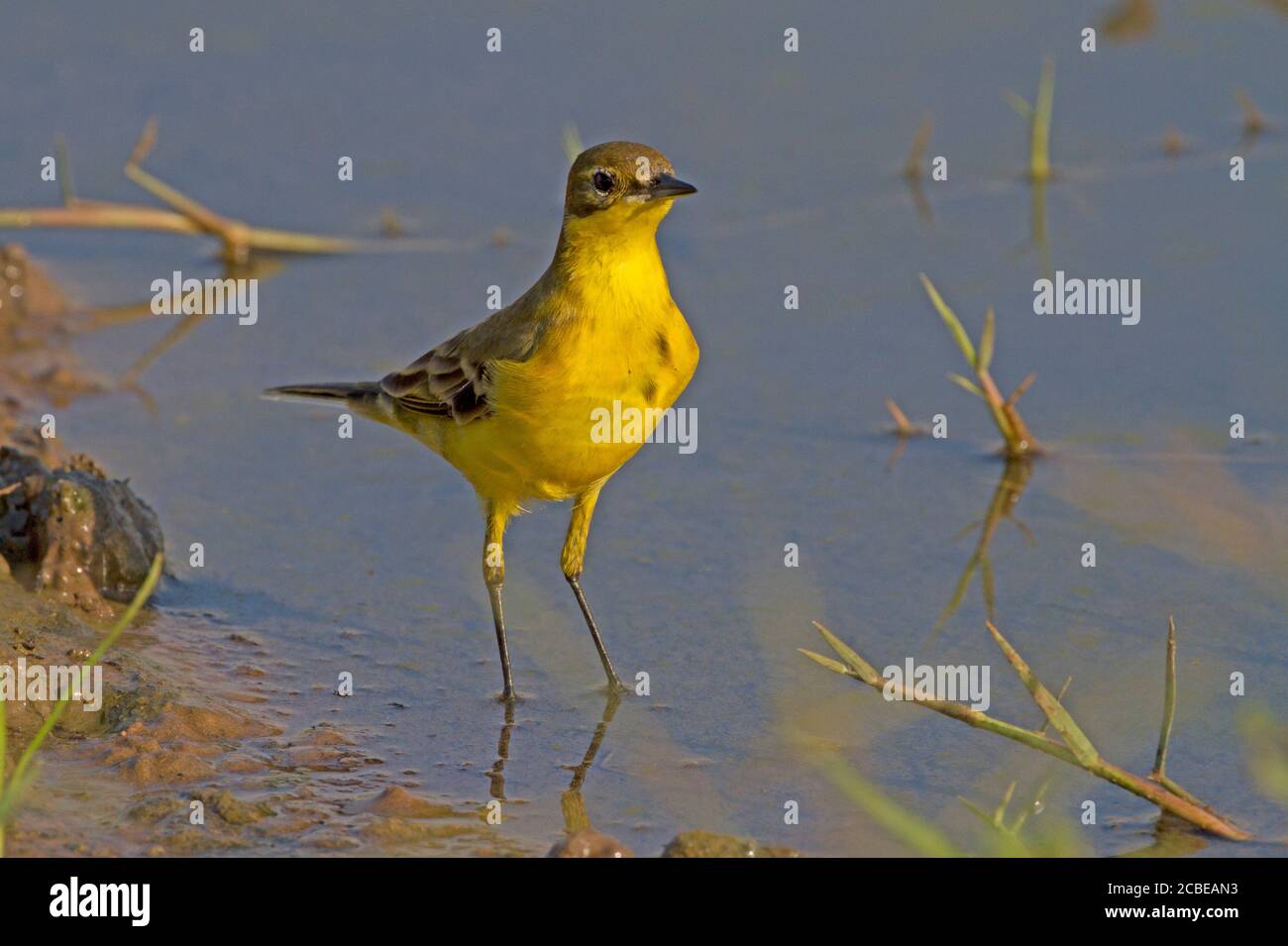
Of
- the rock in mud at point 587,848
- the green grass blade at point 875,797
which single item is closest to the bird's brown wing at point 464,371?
the green grass blade at point 875,797

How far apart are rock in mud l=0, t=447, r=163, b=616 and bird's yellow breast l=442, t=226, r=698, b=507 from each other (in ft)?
5.20

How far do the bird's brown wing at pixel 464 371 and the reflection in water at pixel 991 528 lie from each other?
199 cm

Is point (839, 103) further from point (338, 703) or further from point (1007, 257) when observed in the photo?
point (338, 703)

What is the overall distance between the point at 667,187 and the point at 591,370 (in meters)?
0.74

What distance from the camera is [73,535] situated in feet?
24.4

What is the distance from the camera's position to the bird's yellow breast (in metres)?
6.98

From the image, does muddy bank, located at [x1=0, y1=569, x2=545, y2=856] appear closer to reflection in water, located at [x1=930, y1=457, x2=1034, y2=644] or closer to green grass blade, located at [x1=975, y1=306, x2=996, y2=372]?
reflection in water, located at [x1=930, y1=457, x2=1034, y2=644]

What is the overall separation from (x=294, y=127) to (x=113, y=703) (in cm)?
697

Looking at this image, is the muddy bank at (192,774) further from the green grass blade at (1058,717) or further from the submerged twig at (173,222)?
the submerged twig at (173,222)

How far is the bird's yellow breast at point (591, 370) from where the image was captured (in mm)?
6980

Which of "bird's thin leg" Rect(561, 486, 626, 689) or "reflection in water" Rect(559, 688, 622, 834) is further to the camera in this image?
"bird's thin leg" Rect(561, 486, 626, 689)

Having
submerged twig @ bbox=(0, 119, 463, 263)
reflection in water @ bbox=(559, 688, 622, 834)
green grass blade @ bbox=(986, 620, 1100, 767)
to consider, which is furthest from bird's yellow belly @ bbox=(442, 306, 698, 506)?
submerged twig @ bbox=(0, 119, 463, 263)

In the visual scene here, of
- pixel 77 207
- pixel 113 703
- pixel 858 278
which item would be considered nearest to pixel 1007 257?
pixel 858 278

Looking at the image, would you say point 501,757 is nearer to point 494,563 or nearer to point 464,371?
point 494,563
